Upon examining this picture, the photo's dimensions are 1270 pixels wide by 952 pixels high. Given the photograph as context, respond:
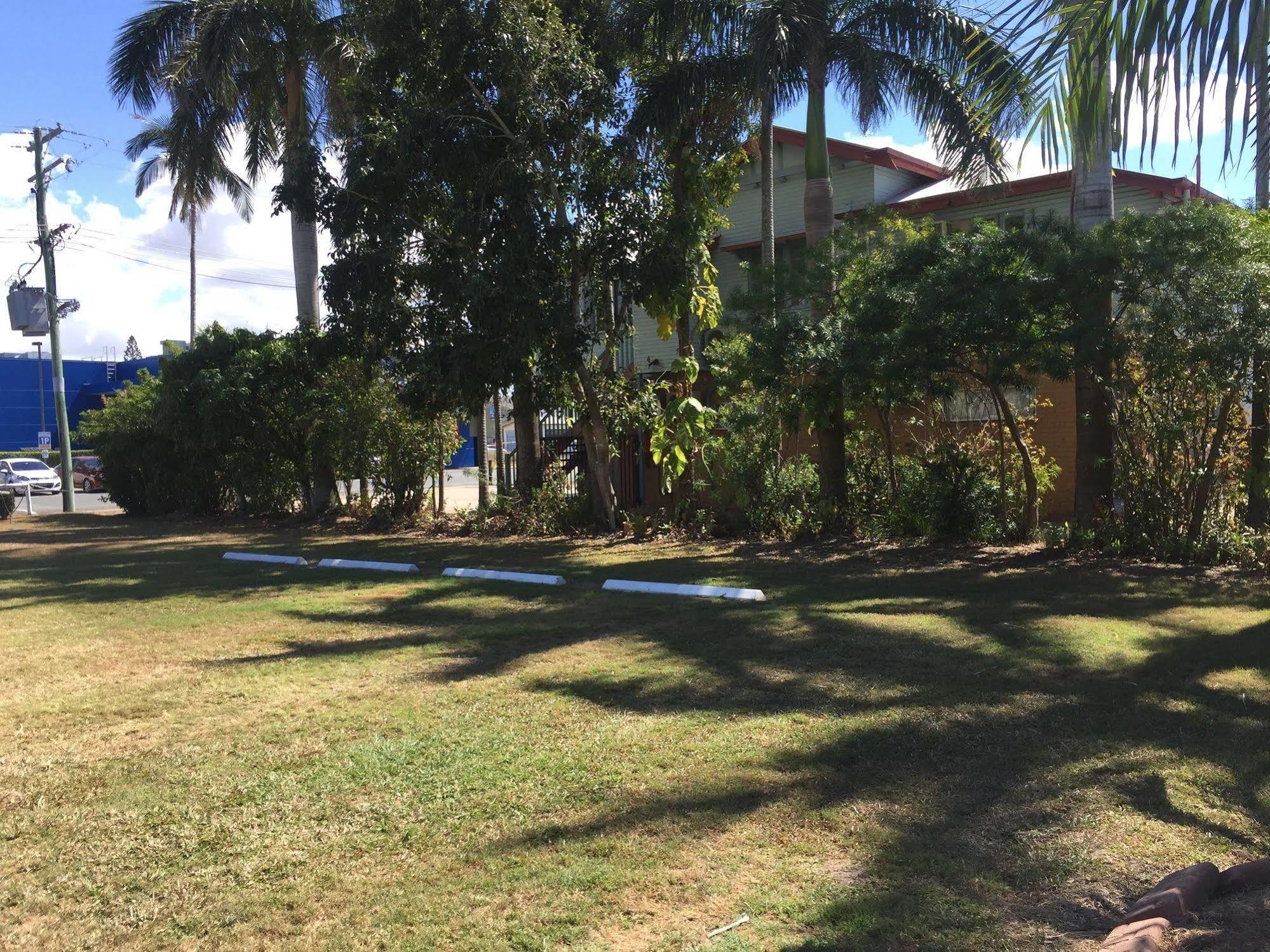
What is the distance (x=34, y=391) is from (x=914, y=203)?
54.4 meters

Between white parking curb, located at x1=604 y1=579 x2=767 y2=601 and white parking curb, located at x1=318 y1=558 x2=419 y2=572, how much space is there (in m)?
3.17

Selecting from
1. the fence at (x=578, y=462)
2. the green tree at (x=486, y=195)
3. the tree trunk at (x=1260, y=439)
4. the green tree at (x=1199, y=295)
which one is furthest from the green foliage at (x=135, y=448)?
the tree trunk at (x=1260, y=439)

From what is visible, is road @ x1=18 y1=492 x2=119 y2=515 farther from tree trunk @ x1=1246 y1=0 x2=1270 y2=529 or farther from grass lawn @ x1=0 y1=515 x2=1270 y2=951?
tree trunk @ x1=1246 y1=0 x2=1270 y2=529

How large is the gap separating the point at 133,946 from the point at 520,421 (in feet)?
48.0

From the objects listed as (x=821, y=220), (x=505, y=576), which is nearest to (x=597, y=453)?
(x=505, y=576)

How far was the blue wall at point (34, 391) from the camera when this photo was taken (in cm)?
5712

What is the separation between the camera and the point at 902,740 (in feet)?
18.1

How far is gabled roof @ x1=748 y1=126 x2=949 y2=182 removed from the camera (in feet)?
71.2

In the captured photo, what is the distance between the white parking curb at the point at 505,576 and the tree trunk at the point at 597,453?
157 inches

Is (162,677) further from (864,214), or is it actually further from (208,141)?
(208,141)

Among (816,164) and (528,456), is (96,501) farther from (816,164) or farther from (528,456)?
(816,164)

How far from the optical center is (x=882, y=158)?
852 inches

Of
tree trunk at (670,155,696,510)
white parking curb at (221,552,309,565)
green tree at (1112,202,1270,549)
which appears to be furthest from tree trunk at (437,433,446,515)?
green tree at (1112,202,1270,549)

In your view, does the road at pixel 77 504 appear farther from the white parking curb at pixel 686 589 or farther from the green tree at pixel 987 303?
the green tree at pixel 987 303
